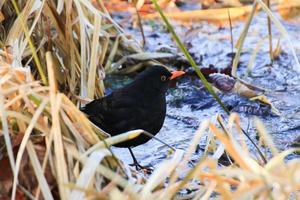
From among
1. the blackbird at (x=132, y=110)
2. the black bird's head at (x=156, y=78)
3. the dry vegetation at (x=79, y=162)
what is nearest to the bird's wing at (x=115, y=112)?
the blackbird at (x=132, y=110)

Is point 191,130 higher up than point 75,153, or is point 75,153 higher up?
point 75,153

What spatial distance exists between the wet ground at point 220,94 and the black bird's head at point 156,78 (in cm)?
30

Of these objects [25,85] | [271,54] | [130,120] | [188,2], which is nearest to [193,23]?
[188,2]

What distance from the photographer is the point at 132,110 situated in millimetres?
3721

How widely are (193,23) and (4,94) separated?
370 cm

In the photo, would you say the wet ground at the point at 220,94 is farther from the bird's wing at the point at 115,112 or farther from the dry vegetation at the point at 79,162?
the dry vegetation at the point at 79,162

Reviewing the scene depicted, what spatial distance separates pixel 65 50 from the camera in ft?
12.8

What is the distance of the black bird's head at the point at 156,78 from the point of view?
390 centimetres

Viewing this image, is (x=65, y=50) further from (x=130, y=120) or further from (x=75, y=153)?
(x=75, y=153)

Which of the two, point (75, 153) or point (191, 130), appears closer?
point (75, 153)

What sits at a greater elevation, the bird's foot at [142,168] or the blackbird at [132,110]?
the blackbird at [132,110]

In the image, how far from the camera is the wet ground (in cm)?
405

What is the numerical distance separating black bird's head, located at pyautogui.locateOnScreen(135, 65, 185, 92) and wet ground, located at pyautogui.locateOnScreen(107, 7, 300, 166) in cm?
30

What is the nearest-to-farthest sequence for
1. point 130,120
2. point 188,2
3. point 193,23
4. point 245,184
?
point 245,184 → point 130,120 → point 193,23 → point 188,2
